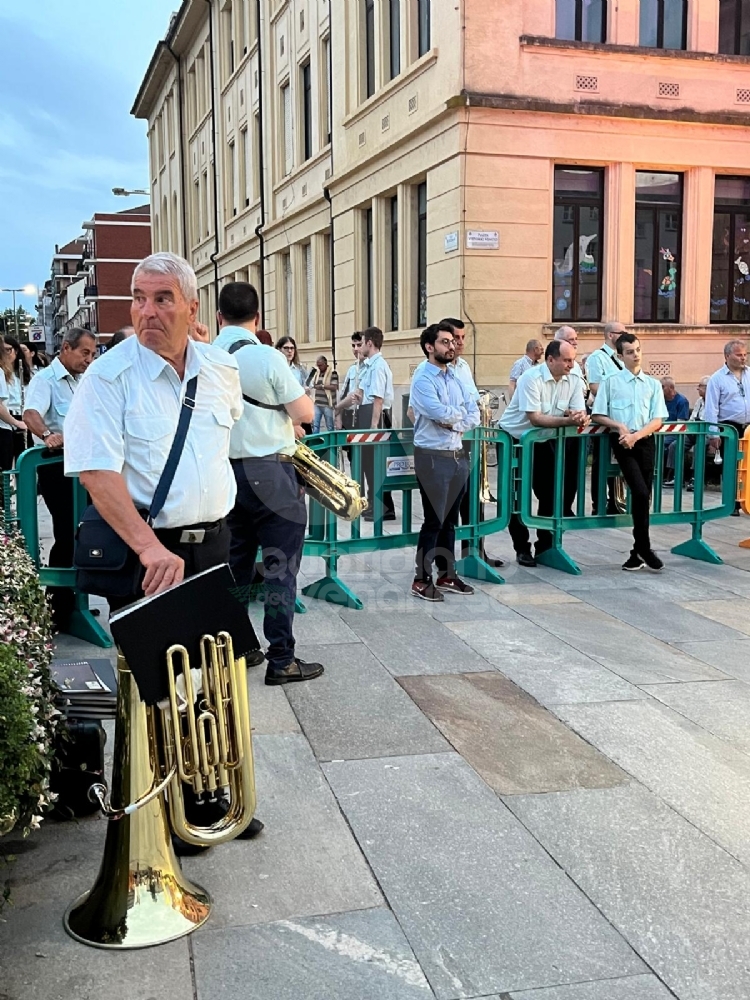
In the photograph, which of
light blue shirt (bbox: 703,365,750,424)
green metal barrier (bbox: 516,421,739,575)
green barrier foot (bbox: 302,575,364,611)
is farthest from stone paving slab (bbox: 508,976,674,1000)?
light blue shirt (bbox: 703,365,750,424)

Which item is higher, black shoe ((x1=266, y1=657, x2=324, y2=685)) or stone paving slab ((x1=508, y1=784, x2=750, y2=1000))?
black shoe ((x1=266, y1=657, x2=324, y2=685))

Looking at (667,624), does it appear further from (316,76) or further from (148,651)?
(316,76)

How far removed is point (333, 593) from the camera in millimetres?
7016

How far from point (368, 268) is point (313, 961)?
730 inches

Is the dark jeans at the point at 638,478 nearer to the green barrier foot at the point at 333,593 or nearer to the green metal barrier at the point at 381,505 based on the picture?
the green metal barrier at the point at 381,505

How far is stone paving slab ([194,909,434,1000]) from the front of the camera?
2553 millimetres

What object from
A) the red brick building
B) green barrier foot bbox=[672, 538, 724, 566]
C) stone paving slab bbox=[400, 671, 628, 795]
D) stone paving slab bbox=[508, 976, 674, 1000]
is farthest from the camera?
the red brick building

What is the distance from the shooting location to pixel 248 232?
29.8m

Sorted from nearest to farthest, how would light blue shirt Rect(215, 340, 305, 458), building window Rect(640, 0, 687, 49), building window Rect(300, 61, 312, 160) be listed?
light blue shirt Rect(215, 340, 305, 458) < building window Rect(640, 0, 687, 49) < building window Rect(300, 61, 312, 160)

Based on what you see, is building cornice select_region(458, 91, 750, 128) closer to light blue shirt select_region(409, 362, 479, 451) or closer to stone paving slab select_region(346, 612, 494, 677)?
light blue shirt select_region(409, 362, 479, 451)

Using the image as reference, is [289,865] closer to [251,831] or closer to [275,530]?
[251,831]

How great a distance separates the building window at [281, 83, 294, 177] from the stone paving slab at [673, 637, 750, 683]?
21.5 meters

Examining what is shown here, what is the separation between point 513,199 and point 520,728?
Result: 12387mm

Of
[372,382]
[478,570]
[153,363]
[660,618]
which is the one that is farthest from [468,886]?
[372,382]
